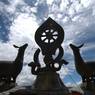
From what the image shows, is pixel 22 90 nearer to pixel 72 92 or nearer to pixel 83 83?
pixel 72 92

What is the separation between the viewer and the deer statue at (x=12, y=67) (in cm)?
1334

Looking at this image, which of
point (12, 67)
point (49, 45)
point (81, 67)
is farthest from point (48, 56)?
point (12, 67)

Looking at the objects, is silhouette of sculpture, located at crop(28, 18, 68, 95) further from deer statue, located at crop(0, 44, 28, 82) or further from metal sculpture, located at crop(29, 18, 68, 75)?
deer statue, located at crop(0, 44, 28, 82)

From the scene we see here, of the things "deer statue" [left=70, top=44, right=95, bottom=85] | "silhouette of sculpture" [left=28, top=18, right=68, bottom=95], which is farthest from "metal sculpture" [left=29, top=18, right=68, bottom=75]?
"deer statue" [left=70, top=44, right=95, bottom=85]

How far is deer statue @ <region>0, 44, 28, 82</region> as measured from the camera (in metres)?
13.3

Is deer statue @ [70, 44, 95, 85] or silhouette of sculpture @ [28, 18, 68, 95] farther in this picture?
deer statue @ [70, 44, 95, 85]

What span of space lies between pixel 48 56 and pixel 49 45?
1.45 feet

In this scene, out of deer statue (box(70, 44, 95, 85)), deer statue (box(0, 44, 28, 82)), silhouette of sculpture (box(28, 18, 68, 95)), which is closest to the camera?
silhouette of sculpture (box(28, 18, 68, 95))

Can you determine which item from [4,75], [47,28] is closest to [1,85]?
[4,75]

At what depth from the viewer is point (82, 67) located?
41.3 ft

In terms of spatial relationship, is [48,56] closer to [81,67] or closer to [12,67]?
[81,67]

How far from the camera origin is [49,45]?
10625 mm

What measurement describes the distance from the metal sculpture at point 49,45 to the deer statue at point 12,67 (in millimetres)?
2672

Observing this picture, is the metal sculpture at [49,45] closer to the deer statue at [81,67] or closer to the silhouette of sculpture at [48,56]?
the silhouette of sculpture at [48,56]
